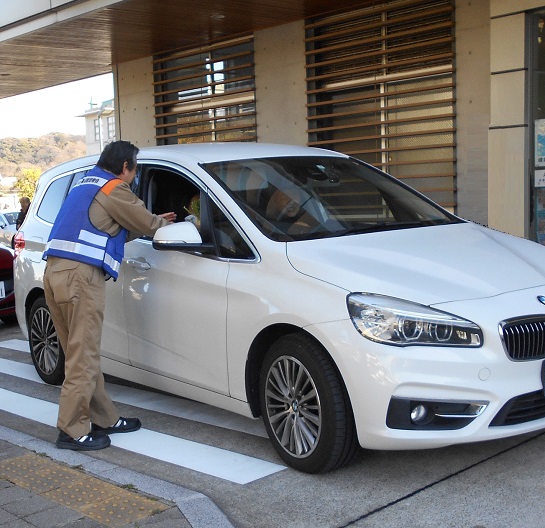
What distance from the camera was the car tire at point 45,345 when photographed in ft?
22.1

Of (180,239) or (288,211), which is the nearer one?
(180,239)

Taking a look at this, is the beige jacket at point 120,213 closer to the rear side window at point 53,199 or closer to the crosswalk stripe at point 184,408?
the crosswalk stripe at point 184,408

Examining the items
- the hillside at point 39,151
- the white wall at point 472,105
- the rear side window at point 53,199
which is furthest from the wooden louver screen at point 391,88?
the hillside at point 39,151

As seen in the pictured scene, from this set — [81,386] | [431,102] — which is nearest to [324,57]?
[431,102]

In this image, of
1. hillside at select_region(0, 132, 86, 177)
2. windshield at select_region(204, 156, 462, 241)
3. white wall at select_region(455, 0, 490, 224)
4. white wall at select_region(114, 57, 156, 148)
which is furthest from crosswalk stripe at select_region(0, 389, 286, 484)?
hillside at select_region(0, 132, 86, 177)

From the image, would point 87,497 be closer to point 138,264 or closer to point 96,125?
point 138,264

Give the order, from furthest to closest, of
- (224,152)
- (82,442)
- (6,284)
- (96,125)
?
(96,125) → (6,284) → (224,152) → (82,442)

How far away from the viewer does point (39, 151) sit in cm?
15150

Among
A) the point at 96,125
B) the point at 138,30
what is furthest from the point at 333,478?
the point at 96,125

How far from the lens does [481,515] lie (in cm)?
388

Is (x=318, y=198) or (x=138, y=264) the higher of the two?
(x=318, y=198)

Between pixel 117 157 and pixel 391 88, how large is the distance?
7390mm

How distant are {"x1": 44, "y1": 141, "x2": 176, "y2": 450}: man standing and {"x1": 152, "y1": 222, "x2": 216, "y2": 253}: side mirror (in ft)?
0.56

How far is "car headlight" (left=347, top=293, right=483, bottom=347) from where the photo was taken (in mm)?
4082
